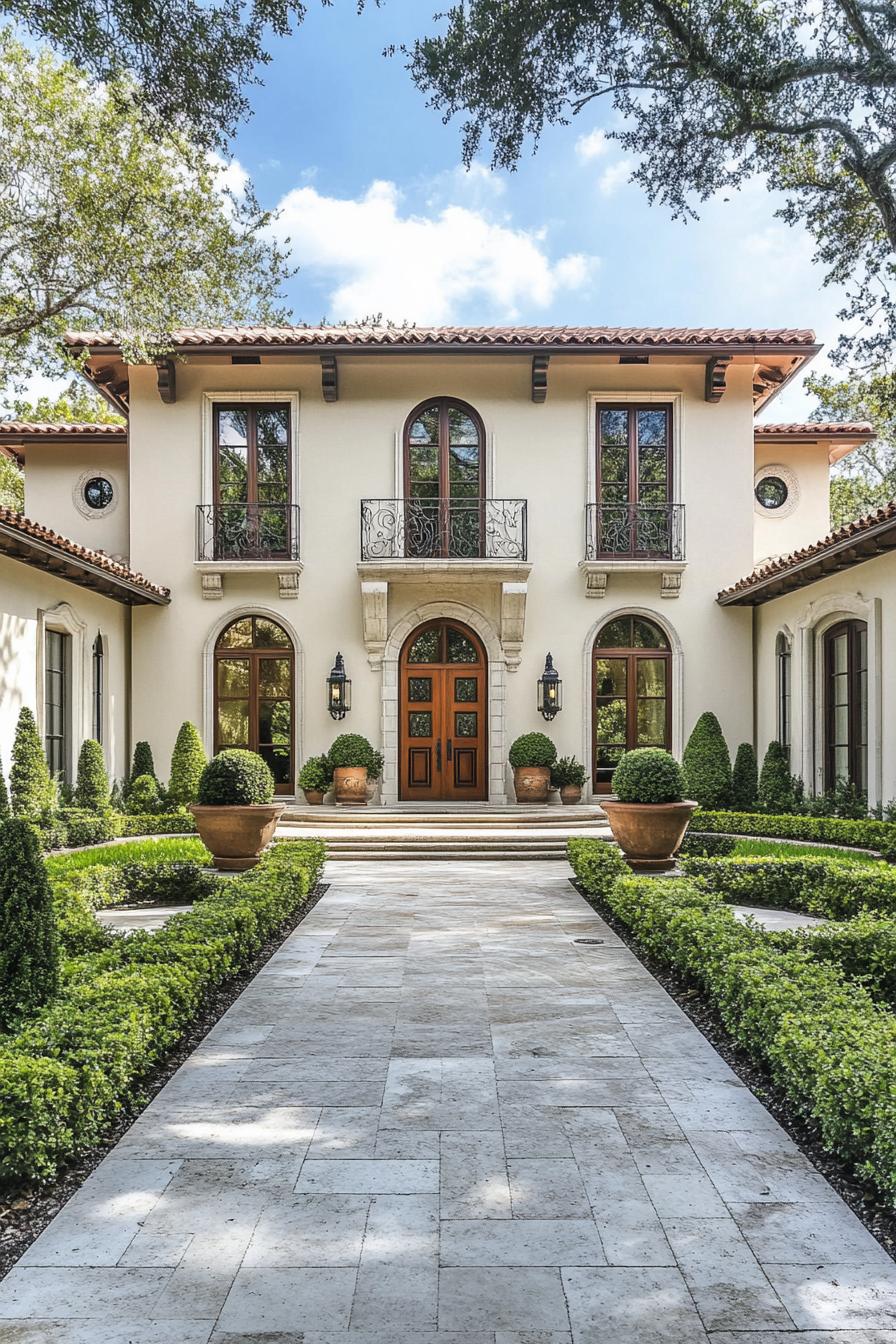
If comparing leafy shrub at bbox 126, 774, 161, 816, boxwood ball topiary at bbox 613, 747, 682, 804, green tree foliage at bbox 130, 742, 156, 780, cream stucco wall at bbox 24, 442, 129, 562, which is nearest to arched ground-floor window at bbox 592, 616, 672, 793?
boxwood ball topiary at bbox 613, 747, 682, 804

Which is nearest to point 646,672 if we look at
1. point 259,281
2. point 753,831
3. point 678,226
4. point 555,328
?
point 753,831

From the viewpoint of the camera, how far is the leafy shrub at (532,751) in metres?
15.7

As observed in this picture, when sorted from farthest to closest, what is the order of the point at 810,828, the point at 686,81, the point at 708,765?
the point at 708,765, the point at 810,828, the point at 686,81

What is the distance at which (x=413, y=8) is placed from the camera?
796 centimetres

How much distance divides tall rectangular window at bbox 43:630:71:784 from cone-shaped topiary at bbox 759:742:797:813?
10.6 metres

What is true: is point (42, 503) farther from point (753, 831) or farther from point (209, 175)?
point (753, 831)

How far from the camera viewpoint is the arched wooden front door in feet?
54.4

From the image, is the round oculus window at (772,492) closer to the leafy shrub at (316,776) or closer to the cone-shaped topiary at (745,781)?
the cone-shaped topiary at (745,781)

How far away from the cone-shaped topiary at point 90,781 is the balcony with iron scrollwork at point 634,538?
329 inches

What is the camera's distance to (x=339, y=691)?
16094 millimetres

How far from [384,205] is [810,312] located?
397 inches

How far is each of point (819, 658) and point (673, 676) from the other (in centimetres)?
279

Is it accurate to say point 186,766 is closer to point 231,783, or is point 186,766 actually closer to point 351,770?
point 351,770

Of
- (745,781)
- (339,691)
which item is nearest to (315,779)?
(339,691)
